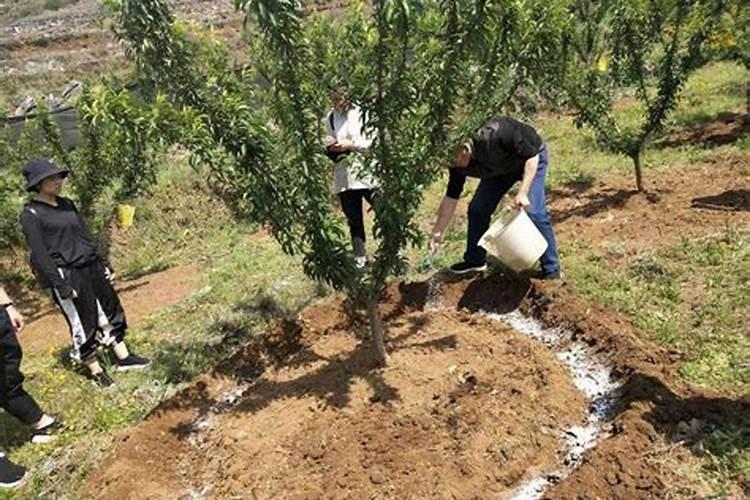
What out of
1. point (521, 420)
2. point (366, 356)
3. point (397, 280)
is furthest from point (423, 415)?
point (397, 280)

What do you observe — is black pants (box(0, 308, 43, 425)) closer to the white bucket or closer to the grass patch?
the white bucket

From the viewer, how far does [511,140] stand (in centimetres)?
434

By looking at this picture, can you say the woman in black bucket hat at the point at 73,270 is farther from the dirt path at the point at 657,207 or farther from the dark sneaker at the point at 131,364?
the dirt path at the point at 657,207

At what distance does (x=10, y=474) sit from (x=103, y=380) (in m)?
1.07

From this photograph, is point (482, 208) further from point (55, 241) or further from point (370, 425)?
point (55, 241)

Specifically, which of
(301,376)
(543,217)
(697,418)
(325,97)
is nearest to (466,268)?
(543,217)

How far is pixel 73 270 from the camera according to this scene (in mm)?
4641

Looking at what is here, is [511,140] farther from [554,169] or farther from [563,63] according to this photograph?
[554,169]

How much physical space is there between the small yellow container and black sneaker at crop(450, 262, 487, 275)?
549 cm

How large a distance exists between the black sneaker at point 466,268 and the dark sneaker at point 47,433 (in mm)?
3040

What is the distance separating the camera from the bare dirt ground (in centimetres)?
320

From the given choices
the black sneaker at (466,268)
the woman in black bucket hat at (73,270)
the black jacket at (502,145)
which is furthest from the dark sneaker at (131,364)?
the black jacket at (502,145)

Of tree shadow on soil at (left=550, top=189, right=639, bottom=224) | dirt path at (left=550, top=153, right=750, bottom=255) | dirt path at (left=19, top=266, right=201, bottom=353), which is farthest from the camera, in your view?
tree shadow on soil at (left=550, top=189, right=639, bottom=224)

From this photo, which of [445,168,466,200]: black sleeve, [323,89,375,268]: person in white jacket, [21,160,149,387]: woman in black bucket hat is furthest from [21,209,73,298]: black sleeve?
[445,168,466,200]: black sleeve
